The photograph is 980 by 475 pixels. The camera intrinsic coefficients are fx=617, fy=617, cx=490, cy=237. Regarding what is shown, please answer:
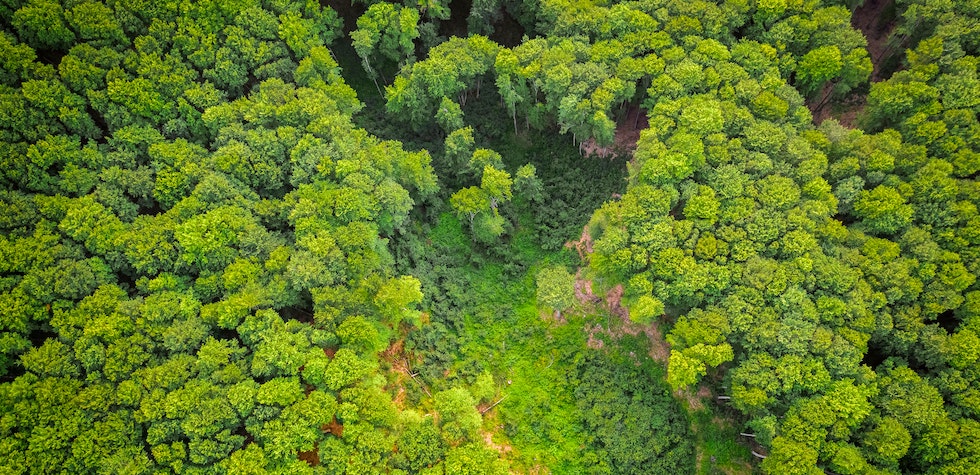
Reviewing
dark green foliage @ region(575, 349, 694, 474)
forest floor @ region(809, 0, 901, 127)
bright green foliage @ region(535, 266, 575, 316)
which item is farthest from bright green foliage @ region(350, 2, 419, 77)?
forest floor @ region(809, 0, 901, 127)

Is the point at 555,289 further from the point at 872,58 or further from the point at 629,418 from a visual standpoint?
the point at 872,58

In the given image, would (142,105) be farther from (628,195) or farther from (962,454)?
(962,454)

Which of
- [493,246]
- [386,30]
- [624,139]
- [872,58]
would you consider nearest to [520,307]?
[493,246]

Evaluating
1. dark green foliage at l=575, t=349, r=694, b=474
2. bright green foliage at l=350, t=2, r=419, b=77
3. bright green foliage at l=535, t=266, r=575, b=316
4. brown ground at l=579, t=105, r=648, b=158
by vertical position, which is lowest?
dark green foliage at l=575, t=349, r=694, b=474

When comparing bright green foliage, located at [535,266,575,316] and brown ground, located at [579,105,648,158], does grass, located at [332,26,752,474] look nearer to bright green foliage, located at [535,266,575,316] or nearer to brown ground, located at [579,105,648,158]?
brown ground, located at [579,105,648,158]

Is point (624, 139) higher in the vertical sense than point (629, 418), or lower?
higher

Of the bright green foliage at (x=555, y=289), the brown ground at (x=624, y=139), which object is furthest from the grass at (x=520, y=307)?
the bright green foliage at (x=555, y=289)
